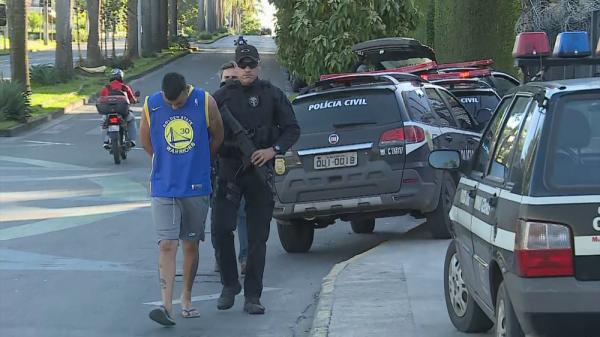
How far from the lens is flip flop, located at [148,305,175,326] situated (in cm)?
744

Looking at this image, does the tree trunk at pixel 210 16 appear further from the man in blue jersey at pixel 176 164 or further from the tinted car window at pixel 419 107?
the man in blue jersey at pixel 176 164

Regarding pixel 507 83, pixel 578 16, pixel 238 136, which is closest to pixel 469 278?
pixel 238 136

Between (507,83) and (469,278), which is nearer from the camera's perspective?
(469,278)

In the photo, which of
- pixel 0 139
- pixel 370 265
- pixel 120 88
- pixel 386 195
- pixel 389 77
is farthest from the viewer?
pixel 0 139

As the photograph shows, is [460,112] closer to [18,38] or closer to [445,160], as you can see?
[445,160]

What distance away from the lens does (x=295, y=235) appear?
11039 millimetres

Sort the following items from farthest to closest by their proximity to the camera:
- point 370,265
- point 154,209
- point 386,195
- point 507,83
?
1. point 507,83
2. point 386,195
3. point 370,265
4. point 154,209

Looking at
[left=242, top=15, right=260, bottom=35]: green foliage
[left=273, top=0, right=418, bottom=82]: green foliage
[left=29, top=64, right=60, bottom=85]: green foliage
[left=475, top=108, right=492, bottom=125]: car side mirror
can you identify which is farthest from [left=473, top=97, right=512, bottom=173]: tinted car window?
[left=242, top=15, right=260, bottom=35]: green foliage

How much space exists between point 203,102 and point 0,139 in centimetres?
1657

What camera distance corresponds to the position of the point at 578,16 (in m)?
17.7

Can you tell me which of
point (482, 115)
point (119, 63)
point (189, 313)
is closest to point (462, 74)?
point (482, 115)

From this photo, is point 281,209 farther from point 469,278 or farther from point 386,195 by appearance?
point 469,278

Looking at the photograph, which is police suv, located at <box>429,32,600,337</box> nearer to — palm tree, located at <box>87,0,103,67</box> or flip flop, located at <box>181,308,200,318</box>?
flip flop, located at <box>181,308,200,318</box>

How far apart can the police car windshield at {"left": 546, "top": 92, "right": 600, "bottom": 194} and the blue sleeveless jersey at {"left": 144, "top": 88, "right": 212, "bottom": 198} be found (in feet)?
10.8
